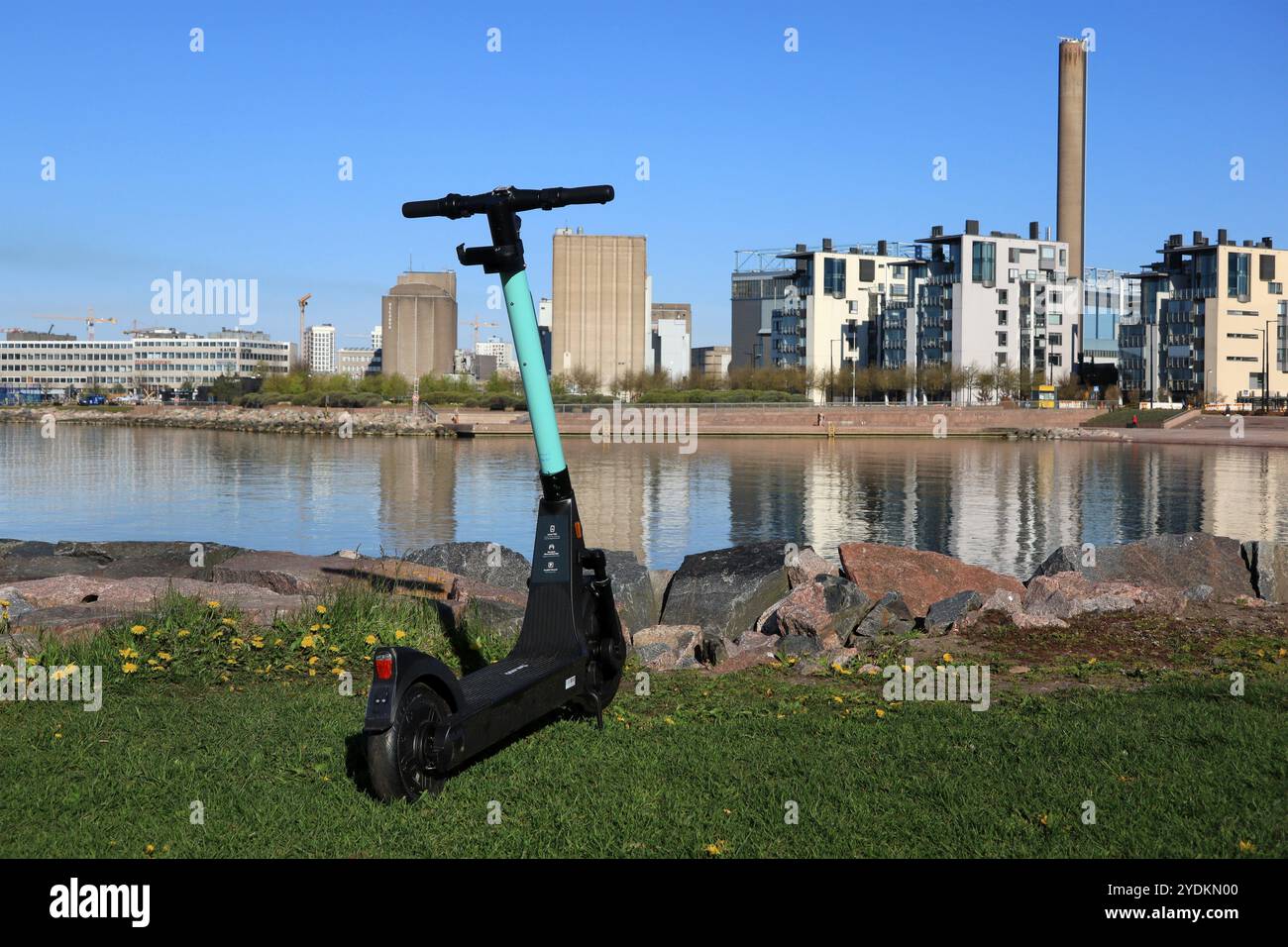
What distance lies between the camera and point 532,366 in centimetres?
814

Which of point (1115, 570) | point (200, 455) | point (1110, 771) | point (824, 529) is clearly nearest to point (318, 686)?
point (1110, 771)

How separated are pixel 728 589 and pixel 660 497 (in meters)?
28.5

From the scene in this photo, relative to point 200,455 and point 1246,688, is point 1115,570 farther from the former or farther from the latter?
point 200,455

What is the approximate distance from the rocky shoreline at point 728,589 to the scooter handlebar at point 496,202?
3.93 metres

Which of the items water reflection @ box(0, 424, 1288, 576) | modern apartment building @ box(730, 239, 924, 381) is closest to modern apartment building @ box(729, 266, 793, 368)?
modern apartment building @ box(730, 239, 924, 381)

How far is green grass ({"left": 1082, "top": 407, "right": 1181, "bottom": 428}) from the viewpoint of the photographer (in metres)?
106

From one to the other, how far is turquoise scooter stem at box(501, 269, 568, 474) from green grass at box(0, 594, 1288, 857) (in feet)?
5.54

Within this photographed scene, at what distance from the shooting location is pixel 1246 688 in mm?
8570

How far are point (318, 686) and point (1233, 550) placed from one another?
13079mm

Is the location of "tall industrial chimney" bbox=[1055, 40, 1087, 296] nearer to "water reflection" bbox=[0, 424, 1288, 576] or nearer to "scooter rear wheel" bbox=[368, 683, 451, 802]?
"water reflection" bbox=[0, 424, 1288, 576]

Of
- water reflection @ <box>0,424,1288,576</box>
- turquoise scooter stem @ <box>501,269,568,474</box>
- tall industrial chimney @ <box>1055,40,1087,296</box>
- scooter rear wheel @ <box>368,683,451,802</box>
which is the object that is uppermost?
tall industrial chimney @ <box>1055,40,1087,296</box>

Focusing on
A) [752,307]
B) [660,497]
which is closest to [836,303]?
[752,307]

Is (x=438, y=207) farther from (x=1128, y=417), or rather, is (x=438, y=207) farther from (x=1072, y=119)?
(x=1072, y=119)

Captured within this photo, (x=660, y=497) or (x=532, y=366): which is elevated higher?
(x=532, y=366)
